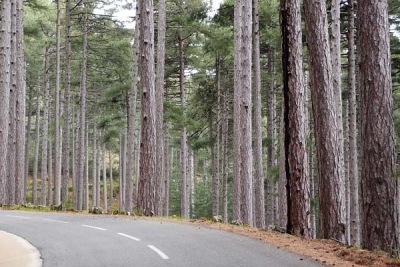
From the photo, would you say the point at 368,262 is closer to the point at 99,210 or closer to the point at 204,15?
the point at 99,210

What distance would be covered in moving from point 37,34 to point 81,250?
25.4m

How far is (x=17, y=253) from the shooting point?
997 cm

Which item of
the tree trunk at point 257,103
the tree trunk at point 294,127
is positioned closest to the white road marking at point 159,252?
the tree trunk at point 294,127

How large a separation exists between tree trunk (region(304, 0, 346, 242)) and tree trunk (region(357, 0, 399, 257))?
7.08 ft

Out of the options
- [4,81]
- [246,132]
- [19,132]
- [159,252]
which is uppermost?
[4,81]

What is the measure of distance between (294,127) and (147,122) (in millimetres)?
7063

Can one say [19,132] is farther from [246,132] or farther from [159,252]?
[159,252]

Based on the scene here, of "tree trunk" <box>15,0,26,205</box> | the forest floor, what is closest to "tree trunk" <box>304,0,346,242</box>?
the forest floor

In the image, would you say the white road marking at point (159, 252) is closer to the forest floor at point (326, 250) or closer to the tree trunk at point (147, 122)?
the forest floor at point (326, 250)

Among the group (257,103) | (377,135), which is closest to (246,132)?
(257,103)

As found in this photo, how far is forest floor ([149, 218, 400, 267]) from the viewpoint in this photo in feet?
26.2

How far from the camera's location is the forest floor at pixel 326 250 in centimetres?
798

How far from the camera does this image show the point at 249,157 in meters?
16.5

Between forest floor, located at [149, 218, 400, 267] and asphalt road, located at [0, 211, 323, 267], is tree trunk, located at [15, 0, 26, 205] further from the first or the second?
forest floor, located at [149, 218, 400, 267]
